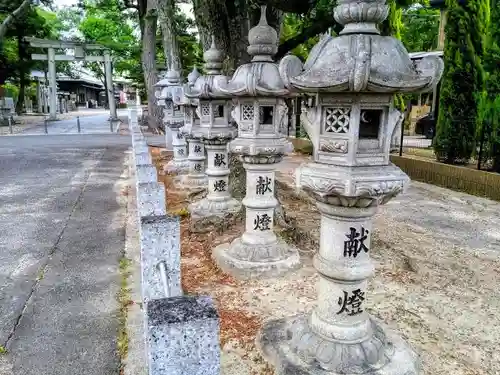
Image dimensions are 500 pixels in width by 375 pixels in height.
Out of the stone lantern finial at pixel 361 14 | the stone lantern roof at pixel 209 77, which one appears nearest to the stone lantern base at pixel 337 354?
the stone lantern finial at pixel 361 14

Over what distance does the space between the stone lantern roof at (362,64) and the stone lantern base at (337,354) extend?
1.99 metres

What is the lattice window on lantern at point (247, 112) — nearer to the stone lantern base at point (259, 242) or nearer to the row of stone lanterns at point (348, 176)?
the stone lantern base at point (259, 242)

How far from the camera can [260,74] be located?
4773 millimetres

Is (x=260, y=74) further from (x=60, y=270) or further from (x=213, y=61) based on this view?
(x=60, y=270)

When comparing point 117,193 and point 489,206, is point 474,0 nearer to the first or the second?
point 489,206

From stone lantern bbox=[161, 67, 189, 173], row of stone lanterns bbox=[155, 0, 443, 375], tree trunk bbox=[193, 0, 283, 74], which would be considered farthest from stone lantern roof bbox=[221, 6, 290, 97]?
stone lantern bbox=[161, 67, 189, 173]

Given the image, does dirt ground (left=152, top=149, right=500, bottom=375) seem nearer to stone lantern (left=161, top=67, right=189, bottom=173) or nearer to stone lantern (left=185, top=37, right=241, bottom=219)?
stone lantern (left=185, top=37, right=241, bottom=219)

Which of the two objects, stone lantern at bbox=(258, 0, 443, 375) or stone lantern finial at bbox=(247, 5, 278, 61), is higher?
stone lantern finial at bbox=(247, 5, 278, 61)

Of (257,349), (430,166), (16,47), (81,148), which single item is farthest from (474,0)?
(16,47)

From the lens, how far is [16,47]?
103ft

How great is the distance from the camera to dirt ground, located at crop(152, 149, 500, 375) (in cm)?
357

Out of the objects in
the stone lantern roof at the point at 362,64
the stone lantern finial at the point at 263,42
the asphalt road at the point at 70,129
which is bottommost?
the asphalt road at the point at 70,129

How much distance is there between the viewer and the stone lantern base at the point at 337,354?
10.2ft

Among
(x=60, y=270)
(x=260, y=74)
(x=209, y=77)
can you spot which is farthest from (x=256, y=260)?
(x=209, y=77)
